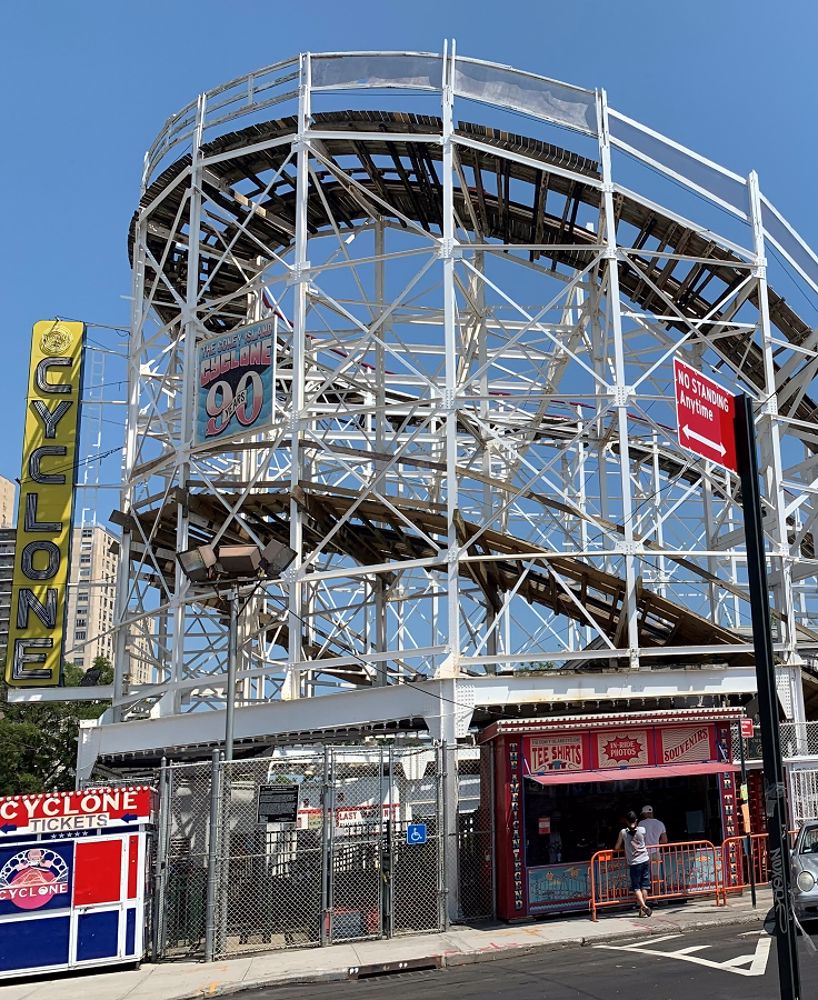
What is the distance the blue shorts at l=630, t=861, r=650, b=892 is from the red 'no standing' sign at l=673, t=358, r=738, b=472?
30.9 ft

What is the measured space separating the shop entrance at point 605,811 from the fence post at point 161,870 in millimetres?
5047

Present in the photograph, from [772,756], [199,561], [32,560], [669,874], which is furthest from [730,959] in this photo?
[32,560]

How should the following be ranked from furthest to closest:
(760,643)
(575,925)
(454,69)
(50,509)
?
(50,509) < (454,69) < (575,925) < (760,643)

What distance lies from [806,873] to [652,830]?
3239 millimetres

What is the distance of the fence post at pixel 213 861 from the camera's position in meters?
13.2

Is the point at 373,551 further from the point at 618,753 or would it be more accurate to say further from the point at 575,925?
the point at 575,925

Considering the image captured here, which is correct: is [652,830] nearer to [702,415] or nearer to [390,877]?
[390,877]

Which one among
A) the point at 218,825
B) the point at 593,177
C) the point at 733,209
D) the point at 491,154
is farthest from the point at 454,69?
the point at 218,825

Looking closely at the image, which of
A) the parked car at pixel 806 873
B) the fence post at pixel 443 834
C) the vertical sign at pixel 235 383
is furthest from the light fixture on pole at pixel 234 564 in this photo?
the parked car at pixel 806 873

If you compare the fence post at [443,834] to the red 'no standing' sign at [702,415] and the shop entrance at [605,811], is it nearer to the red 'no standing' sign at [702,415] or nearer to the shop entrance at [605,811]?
the shop entrance at [605,811]

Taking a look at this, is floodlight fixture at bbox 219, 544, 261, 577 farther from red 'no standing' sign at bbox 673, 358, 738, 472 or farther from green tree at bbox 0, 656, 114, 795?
green tree at bbox 0, 656, 114, 795

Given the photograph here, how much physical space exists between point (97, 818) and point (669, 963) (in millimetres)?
7059

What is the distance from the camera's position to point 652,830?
49.0 ft

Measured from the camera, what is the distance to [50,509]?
83.9 ft
